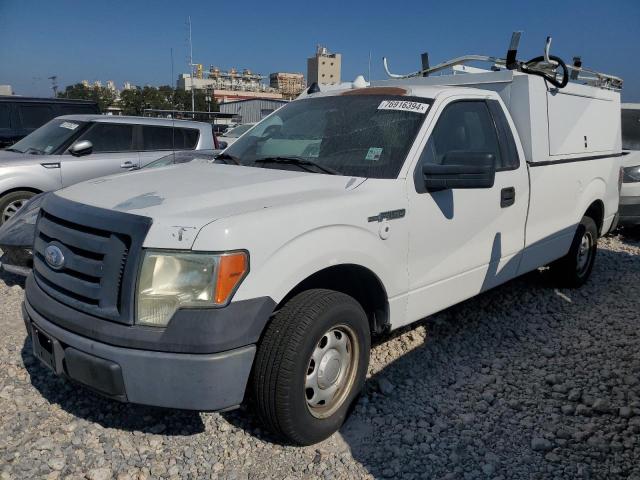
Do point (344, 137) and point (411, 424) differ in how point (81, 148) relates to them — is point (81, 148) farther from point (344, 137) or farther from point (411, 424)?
point (411, 424)

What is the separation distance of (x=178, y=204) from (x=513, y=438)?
216 cm

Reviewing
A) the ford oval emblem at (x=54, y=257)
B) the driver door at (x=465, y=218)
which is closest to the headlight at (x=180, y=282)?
the ford oval emblem at (x=54, y=257)

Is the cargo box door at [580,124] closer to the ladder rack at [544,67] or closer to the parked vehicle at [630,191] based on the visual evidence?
the ladder rack at [544,67]

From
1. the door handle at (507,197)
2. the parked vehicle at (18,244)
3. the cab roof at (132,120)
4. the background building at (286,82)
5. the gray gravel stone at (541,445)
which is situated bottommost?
the gray gravel stone at (541,445)

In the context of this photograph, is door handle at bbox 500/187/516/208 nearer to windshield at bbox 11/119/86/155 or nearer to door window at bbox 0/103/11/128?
windshield at bbox 11/119/86/155

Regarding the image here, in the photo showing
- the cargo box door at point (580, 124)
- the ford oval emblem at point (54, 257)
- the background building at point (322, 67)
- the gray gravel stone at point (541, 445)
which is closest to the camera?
the ford oval emblem at point (54, 257)

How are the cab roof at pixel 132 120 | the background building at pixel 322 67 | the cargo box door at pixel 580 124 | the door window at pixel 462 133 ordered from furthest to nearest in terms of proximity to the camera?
the background building at pixel 322 67
the cab roof at pixel 132 120
the cargo box door at pixel 580 124
the door window at pixel 462 133

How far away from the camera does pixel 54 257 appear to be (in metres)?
2.57

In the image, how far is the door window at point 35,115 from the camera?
10.9 metres

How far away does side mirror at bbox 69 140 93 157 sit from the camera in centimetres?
685

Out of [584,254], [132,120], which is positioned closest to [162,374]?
[584,254]

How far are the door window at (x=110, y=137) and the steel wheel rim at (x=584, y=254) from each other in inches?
241

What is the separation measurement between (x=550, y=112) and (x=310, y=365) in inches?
122

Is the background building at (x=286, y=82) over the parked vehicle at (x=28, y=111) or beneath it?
over
